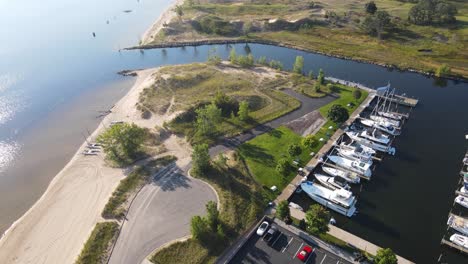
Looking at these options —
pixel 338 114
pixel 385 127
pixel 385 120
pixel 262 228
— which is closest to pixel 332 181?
pixel 262 228

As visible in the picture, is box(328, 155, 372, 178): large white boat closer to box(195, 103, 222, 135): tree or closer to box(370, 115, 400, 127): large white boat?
box(370, 115, 400, 127): large white boat

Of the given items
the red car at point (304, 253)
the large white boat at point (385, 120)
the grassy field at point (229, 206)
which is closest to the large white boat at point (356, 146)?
the large white boat at point (385, 120)

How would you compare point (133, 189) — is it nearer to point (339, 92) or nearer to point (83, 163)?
point (83, 163)

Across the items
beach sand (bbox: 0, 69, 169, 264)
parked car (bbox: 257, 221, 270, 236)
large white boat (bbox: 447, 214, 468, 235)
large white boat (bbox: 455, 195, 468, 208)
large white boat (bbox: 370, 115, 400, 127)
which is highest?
large white boat (bbox: 370, 115, 400, 127)

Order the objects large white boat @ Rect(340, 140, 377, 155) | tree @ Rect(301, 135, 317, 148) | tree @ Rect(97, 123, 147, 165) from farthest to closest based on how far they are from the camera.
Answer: tree @ Rect(97, 123, 147, 165), tree @ Rect(301, 135, 317, 148), large white boat @ Rect(340, 140, 377, 155)

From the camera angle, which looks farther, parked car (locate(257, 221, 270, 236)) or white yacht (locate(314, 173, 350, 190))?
white yacht (locate(314, 173, 350, 190))

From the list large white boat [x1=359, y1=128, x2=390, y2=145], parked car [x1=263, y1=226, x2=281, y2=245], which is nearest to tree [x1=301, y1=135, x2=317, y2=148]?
large white boat [x1=359, y1=128, x2=390, y2=145]

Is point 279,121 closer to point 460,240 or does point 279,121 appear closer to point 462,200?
point 462,200
